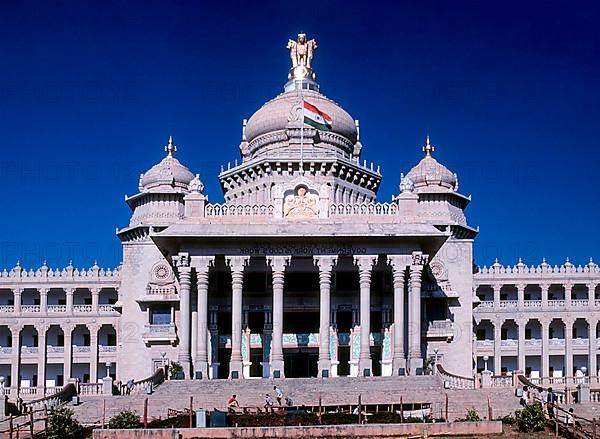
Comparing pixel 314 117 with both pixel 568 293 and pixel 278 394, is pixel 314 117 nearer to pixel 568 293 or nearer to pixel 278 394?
pixel 278 394

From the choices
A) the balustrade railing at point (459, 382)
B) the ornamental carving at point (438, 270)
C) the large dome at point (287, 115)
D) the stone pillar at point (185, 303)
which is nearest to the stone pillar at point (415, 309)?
the balustrade railing at point (459, 382)

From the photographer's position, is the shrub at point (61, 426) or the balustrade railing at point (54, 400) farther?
the balustrade railing at point (54, 400)

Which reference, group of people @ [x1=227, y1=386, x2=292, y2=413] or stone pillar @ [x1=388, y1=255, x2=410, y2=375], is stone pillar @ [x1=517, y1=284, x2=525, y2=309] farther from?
group of people @ [x1=227, y1=386, x2=292, y2=413]

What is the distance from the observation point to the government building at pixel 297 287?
53531 millimetres

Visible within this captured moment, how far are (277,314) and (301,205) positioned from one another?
7.28 meters

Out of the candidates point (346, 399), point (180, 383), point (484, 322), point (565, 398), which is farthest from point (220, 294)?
point (484, 322)

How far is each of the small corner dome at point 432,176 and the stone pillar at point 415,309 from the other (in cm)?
1922

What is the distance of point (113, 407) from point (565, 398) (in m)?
21.7

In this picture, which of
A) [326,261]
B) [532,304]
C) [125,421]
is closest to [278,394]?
[326,261]

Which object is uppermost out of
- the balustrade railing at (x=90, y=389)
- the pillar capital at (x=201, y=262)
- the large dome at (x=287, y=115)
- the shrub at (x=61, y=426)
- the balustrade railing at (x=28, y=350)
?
the large dome at (x=287, y=115)

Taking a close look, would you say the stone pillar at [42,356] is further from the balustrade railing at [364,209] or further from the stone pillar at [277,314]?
the balustrade railing at [364,209]

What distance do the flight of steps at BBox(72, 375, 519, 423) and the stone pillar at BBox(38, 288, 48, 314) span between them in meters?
36.5

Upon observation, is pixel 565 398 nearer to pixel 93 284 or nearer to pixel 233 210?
pixel 233 210

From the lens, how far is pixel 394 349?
173 feet
